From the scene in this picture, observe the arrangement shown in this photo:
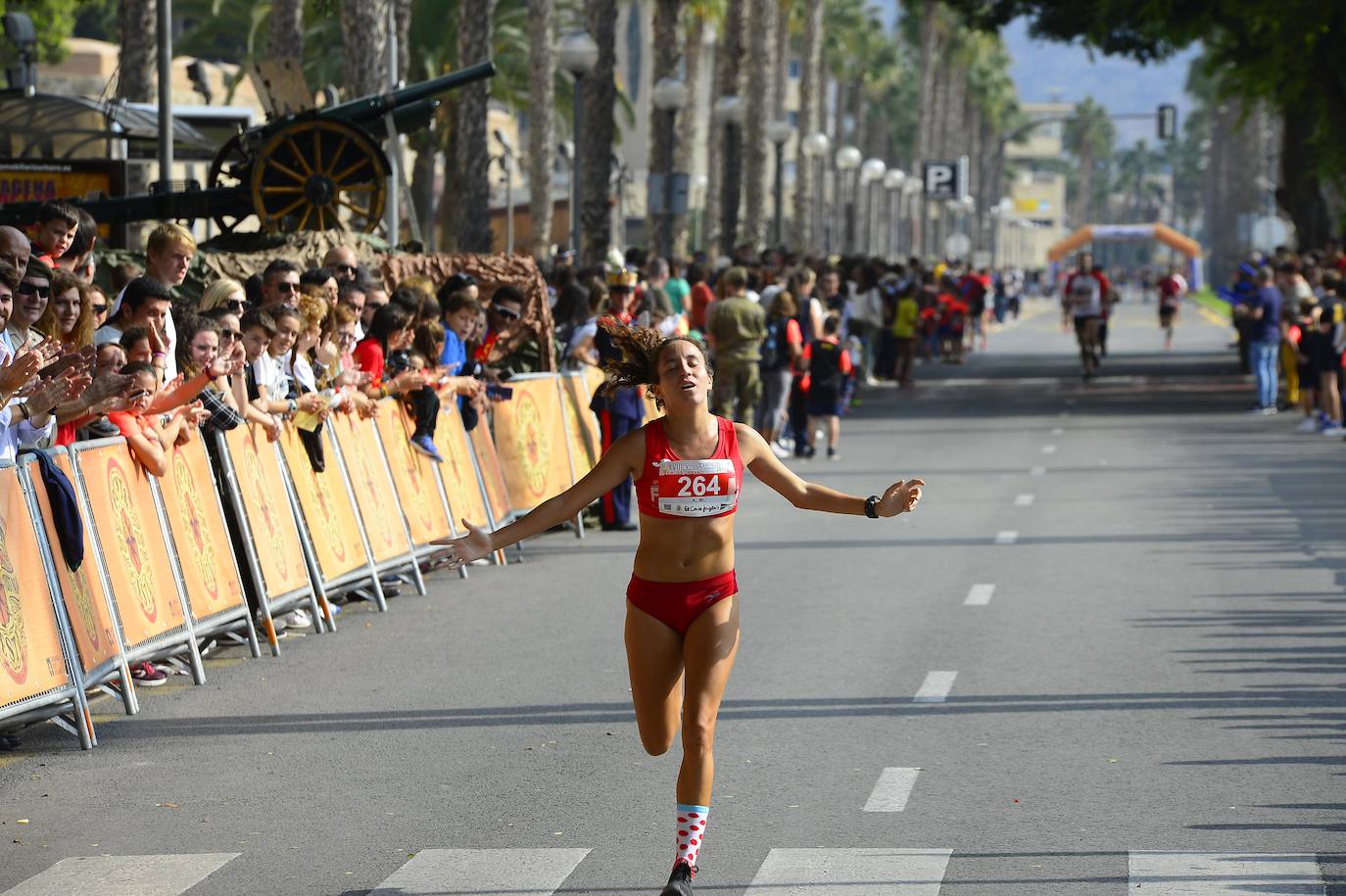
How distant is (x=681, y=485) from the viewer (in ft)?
23.6

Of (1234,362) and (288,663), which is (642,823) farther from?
(1234,362)

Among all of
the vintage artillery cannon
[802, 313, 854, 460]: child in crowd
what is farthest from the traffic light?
the vintage artillery cannon

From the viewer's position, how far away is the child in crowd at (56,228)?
12.0 metres

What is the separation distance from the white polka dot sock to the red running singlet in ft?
3.01

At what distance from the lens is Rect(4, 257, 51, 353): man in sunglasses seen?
10.0 meters

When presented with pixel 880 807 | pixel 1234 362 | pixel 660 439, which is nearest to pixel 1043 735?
pixel 880 807

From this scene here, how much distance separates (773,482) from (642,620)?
2.20 feet

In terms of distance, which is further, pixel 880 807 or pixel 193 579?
pixel 193 579

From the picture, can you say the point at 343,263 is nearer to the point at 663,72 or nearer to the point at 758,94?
the point at 663,72

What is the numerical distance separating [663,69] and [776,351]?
16.8 m

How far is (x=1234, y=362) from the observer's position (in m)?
44.9

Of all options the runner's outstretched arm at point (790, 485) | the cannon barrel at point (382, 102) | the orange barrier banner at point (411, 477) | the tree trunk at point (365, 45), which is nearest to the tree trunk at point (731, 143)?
the tree trunk at point (365, 45)

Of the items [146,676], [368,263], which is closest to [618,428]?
[368,263]

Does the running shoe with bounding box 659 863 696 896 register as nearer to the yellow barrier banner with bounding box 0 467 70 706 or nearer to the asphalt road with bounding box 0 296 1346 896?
the asphalt road with bounding box 0 296 1346 896
